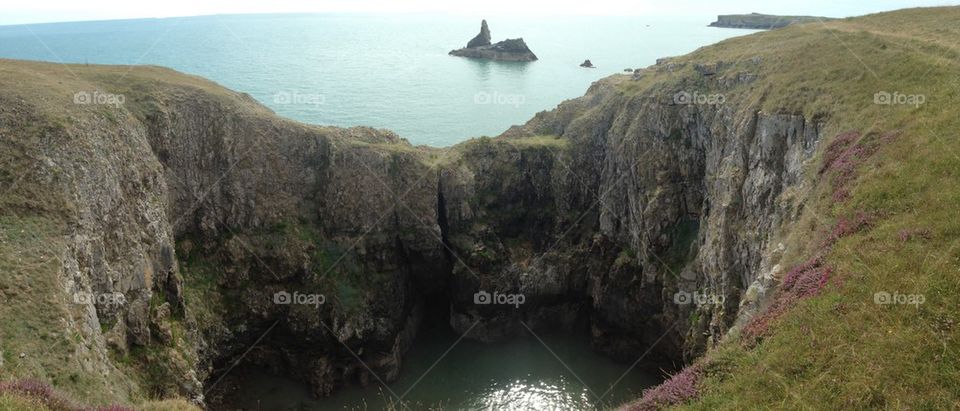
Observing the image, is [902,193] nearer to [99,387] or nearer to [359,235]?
[99,387]

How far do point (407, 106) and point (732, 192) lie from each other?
77.6 m

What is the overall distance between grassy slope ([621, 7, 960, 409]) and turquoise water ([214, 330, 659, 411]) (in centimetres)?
2327

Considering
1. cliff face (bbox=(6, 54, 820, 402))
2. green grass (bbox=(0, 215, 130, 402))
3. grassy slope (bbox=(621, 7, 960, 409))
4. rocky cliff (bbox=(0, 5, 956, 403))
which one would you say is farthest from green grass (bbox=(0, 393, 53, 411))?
grassy slope (bbox=(621, 7, 960, 409))

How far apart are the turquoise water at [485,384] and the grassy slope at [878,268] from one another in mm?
23266

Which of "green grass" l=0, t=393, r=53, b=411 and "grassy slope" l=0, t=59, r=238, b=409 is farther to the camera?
"grassy slope" l=0, t=59, r=238, b=409

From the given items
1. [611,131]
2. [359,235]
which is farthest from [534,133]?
[359,235]

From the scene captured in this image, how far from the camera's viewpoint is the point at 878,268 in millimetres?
18875

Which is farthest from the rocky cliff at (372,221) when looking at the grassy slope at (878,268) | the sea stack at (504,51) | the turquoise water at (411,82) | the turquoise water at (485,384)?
the sea stack at (504,51)

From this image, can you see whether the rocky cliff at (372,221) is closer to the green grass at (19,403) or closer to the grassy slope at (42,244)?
the grassy slope at (42,244)

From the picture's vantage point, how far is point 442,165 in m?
53.2

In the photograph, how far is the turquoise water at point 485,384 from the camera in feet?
143

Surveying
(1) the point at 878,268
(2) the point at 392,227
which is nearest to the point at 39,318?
(2) the point at 392,227

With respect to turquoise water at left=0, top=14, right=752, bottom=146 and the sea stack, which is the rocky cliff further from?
the sea stack

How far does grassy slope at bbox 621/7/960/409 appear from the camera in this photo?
15.2 meters
